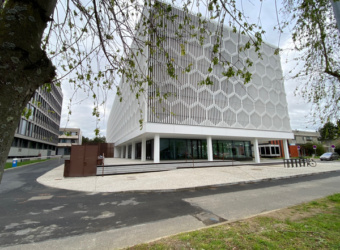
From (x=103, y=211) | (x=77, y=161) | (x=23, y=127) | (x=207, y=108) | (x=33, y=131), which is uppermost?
(x=207, y=108)

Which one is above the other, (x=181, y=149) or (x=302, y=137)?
(x=302, y=137)

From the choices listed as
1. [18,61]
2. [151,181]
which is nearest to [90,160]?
[151,181]

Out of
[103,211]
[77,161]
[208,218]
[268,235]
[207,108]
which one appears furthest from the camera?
[207,108]

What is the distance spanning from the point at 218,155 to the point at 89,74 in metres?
28.0

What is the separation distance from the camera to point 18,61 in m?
1.38

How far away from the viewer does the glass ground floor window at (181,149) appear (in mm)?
26312

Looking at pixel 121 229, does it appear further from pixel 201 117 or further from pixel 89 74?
pixel 201 117

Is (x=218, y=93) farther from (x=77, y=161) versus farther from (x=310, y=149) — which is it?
(x=310, y=149)

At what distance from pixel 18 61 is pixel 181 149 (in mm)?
26162

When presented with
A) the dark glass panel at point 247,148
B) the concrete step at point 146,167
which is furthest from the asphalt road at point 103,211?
the dark glass panel at point 247,148

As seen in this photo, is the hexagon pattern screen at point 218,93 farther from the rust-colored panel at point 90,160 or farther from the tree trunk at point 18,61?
the tree trunk at point 18,61

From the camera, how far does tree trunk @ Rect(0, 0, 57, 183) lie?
130 cm

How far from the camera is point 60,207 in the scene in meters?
5.86

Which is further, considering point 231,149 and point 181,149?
point 231,149
